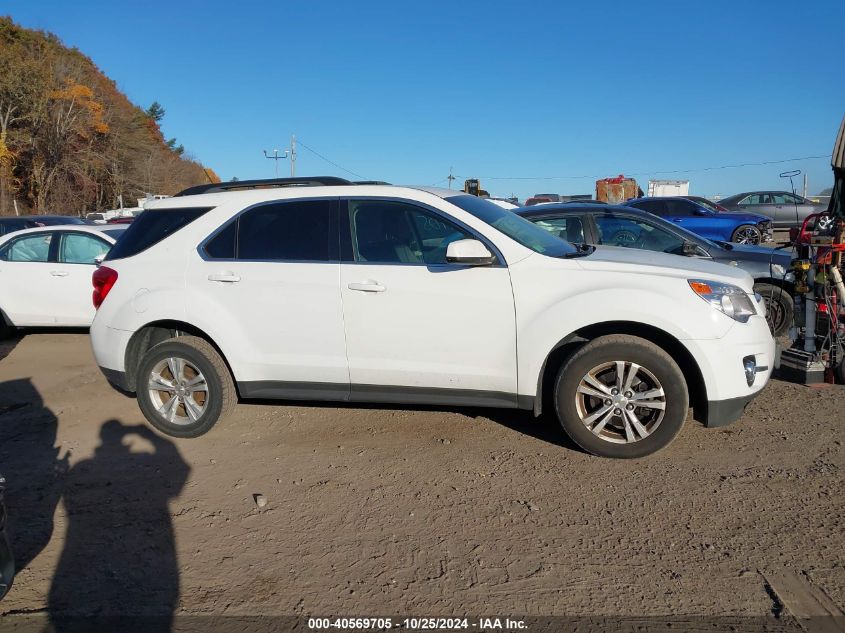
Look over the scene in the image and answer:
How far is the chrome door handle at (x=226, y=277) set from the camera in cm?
481

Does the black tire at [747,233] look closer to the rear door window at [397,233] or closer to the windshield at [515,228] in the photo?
the windshield at [515,228]

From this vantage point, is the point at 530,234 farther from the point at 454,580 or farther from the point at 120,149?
the point at 120,149

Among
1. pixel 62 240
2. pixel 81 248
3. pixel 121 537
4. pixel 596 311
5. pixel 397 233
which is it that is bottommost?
pixel 121 537

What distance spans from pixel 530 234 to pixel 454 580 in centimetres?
266

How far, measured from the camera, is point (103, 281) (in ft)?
16.9

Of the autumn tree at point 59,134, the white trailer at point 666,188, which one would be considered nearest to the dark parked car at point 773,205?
the white trailer at point 666,188

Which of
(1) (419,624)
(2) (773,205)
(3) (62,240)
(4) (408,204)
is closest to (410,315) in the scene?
(4) (408,204)

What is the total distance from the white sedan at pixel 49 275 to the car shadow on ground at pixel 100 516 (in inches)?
118

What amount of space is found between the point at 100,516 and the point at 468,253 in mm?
2682

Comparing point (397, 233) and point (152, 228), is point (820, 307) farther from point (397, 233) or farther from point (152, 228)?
point (152, 228)

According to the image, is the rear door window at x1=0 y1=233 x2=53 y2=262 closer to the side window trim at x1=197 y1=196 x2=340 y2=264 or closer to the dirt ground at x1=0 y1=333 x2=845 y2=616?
the dirt ground at x1=0 y1=333 x2=845 y2=616

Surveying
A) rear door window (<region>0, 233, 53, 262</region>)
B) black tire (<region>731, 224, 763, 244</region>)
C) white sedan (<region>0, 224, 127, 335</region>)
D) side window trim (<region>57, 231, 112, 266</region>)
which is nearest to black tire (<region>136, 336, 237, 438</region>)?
white sedan (<region>0, 224, 127, 335</region>)

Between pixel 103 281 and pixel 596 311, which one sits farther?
pixel 103 281

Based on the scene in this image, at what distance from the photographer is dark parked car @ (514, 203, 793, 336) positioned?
7379mm
